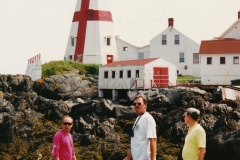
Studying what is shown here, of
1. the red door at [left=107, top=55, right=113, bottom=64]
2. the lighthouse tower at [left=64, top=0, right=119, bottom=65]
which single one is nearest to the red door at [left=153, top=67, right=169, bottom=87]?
the lighthouse tower at [left=64, top=0, right=119, bottom=65]

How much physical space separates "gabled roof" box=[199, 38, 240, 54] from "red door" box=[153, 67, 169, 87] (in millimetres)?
4476

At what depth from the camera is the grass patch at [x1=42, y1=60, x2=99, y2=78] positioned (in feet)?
131

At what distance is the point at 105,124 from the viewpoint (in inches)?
982

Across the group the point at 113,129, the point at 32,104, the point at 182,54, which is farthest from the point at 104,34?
the point at 113,129

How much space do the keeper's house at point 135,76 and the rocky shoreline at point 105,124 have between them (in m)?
2.28

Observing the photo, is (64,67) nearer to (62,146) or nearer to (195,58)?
(195,58)

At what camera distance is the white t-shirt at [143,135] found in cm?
736

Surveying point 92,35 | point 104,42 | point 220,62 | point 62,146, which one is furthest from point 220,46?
point 62,146

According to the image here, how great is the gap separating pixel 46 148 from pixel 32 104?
11.6 m

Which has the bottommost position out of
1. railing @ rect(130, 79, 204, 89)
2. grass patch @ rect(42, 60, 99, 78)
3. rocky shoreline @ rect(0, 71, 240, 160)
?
rocky shoreline @ rect(0, 71, 240, 160)

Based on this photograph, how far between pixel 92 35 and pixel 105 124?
72.9ft

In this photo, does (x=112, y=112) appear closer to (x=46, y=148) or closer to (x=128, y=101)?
(x=128, y=101)

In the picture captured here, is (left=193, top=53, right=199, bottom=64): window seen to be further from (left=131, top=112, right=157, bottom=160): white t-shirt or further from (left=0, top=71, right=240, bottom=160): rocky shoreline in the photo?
(left=131, top=112, right=157, bottom=160): white t-shirt

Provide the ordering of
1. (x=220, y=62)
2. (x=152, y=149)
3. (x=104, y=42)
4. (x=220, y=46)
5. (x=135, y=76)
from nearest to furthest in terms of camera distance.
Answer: (x=152, y=149)
(x=135, y=76)
(x=220, y=62)
(x=220, y=46)
(x=104, y=42)
